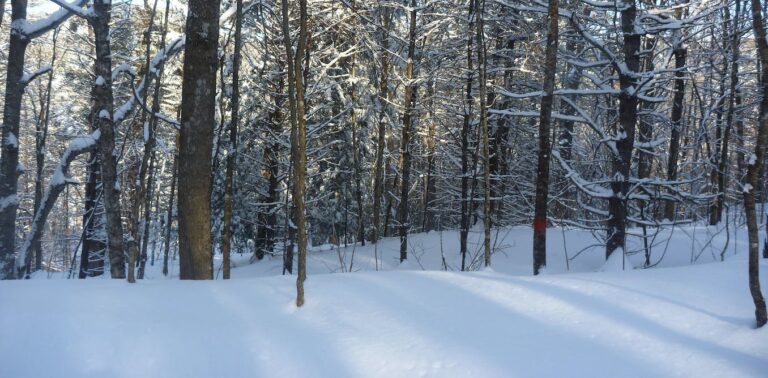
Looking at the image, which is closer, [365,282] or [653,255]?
[365,282]

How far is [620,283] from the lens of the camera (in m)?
4.17

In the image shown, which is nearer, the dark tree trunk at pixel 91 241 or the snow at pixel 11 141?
the snow at pixel 11 141

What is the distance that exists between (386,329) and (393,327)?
2.3 inches

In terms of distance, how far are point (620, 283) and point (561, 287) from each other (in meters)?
0.56

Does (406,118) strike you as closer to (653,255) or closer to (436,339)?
(653,255)

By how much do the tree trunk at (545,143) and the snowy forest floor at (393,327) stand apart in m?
2.29

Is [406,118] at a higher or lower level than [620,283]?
higher

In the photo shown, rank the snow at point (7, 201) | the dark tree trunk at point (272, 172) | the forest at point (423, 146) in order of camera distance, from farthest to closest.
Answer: the dark tree trunk at point (272, 172) < the snow at point (7, 201) < the forest at point (423, 146)

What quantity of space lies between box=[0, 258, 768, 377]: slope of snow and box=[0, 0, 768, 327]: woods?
1.44ft

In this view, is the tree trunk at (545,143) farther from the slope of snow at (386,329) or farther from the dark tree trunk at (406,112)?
the dark tree trunk at (406,112)

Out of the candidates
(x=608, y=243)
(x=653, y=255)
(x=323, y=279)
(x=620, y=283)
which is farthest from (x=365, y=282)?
(x=653, y=255)

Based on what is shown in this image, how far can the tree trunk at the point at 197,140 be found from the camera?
509cm

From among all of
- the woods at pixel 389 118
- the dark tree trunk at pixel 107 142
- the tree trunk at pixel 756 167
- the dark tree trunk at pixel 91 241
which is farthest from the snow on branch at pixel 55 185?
the tree trunk at pixel 756 167

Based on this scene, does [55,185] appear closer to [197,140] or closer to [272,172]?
[272,172]
